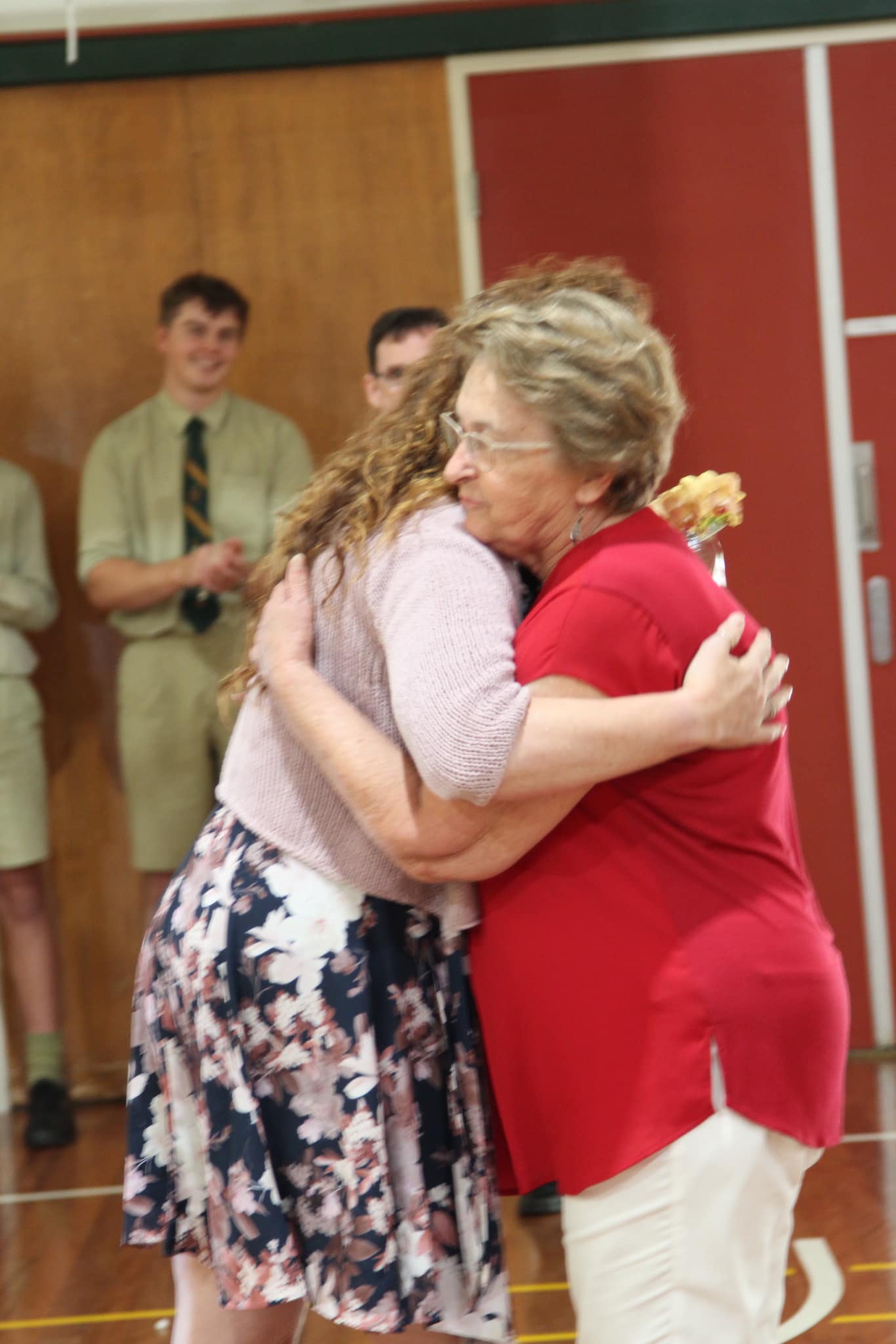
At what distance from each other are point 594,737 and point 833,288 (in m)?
2.89

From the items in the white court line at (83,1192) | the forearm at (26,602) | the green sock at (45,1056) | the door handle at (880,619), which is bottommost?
the white court line at (83,1192)

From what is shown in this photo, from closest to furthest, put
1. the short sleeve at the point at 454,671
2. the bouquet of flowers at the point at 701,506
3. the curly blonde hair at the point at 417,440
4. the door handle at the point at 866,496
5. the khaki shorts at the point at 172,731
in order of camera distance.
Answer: the short sleeve at the point at 454,671, the curly blonde hair at the point at 417,440, the bouquet of flowers at the point at 701,506, the khaki shorts at the point at 172,731, the door handle at the point at 866,496

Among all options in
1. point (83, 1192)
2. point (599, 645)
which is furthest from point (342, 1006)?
point (83, 1192)

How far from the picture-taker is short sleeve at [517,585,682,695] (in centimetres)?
142

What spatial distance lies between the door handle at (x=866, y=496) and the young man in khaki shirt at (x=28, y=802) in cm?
213

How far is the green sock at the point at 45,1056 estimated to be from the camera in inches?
151

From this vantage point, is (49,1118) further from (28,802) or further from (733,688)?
(733,688)

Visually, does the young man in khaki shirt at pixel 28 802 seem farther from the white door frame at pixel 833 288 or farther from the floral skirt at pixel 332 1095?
the floral skirt at pixel 332 1095

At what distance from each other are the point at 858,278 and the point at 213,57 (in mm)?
1767

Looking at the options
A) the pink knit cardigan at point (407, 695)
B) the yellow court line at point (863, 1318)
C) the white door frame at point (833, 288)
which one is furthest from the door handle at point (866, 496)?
the pink knit cardigan at point (407, 695)

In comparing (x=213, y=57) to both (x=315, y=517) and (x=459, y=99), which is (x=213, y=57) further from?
(x=315, y=517)

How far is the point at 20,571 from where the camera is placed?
12.6ft

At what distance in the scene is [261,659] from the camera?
1.62 m

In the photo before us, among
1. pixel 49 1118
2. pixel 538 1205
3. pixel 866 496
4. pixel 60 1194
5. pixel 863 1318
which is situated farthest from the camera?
pixel 866 496
